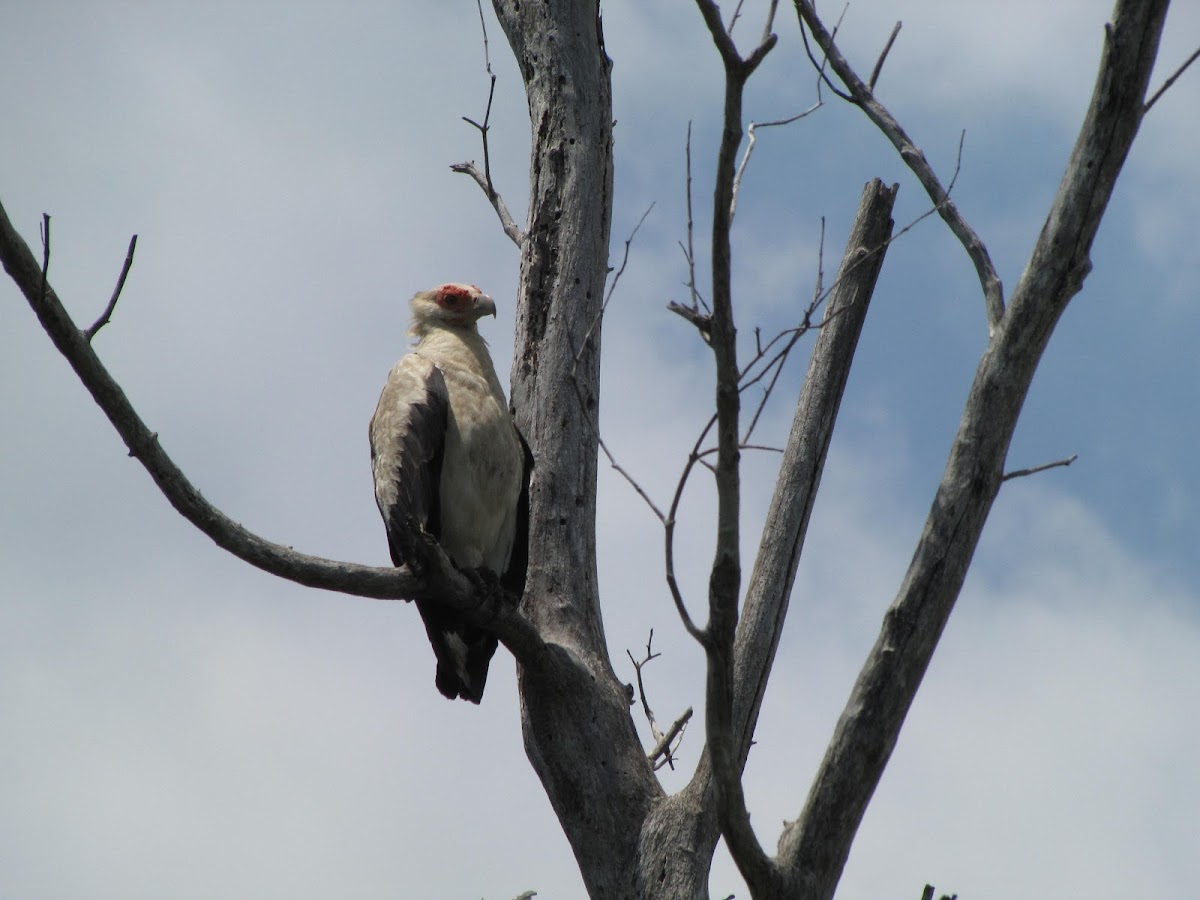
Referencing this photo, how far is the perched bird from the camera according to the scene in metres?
4.41

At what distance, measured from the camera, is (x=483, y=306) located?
5.39m

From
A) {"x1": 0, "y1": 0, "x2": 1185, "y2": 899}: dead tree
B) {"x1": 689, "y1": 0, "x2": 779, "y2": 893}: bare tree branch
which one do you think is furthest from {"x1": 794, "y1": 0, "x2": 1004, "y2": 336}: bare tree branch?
{"x1": 689, "y1": 0, "x2": 779, "y2": 893}: bare tree branch

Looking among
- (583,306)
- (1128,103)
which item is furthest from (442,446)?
(1128,103)

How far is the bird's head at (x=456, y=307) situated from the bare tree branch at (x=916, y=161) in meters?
2.07

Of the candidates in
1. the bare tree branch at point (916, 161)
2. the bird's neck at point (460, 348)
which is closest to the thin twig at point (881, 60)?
the bare tree branch at point (916, 161)

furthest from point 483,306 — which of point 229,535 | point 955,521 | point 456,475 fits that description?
point 955,521

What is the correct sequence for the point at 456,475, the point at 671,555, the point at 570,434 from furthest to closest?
1. the point at 456,475
2. the point at 570,434
3. the point at 671,555

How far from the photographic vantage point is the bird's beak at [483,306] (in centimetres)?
539

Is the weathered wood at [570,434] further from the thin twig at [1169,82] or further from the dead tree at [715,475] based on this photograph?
the thin twig at [1169,82]

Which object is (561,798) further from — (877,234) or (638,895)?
(877,234)

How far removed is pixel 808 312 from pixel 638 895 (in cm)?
183

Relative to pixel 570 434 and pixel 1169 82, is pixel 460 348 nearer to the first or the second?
pixel 570 434

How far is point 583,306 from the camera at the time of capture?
445 centimetres

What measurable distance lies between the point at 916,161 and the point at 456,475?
6.71 feet
